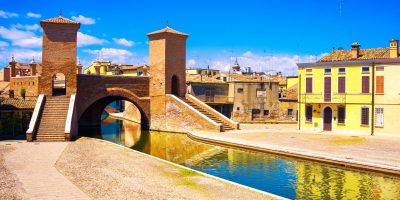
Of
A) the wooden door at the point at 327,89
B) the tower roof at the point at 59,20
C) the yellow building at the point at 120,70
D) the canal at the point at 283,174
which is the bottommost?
the canal at the point at 283,174

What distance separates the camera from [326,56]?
101ft

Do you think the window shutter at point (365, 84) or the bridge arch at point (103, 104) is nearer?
the window shutter at point (365, 84)

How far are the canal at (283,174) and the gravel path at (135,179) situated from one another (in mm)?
2371

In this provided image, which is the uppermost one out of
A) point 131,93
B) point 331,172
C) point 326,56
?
point 326,56

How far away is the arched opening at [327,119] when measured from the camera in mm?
29234

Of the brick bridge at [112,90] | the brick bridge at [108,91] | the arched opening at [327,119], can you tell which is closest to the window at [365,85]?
the arched opening at [327,119]

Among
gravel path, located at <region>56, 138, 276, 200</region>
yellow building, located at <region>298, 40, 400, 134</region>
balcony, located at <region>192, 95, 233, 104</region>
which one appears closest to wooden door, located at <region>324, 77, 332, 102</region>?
yellow building, located at <region>298, 40, 400, 134</region>

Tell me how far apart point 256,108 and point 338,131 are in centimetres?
1453

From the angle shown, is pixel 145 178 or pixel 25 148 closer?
pixel 145 178

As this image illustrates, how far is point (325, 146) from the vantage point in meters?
21.6

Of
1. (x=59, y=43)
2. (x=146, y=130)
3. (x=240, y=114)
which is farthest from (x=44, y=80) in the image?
(x=240, y=114)

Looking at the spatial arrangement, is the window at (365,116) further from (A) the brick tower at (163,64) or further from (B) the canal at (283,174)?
(A) the brick tower at (163,64)

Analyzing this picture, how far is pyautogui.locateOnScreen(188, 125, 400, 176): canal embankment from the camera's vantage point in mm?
17016

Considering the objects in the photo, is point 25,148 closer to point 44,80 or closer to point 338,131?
point 44,80
